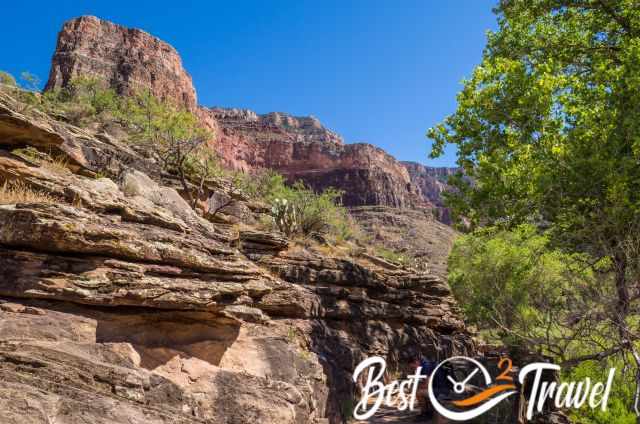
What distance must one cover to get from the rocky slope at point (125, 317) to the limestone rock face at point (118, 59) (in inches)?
2953

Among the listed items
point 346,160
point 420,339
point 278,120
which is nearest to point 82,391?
point 420,339

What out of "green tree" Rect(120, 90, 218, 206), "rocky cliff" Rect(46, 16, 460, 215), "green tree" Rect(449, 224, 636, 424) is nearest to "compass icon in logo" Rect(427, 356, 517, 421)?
"green tree" Rect(449, 224, 636, 424)

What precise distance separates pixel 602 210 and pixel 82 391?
8.85m

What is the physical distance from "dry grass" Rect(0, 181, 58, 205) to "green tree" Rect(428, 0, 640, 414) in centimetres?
884

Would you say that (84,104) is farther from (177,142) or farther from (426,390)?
(426,390)

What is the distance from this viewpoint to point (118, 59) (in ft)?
273

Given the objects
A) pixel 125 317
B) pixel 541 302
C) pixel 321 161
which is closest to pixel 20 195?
pixel 125 317

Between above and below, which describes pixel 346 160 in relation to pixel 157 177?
above

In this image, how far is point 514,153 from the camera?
31.0 feet

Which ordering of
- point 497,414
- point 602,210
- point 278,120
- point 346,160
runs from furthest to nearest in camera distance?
point 278,120 < point 346,160 < point 497,414 < point 602,210

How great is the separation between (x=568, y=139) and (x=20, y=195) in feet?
32.9

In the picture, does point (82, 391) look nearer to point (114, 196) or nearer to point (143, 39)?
point (114, 196)

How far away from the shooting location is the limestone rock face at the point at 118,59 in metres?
75.7

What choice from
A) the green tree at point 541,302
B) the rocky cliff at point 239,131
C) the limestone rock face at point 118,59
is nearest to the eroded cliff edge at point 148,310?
the green tree at point 541,302
